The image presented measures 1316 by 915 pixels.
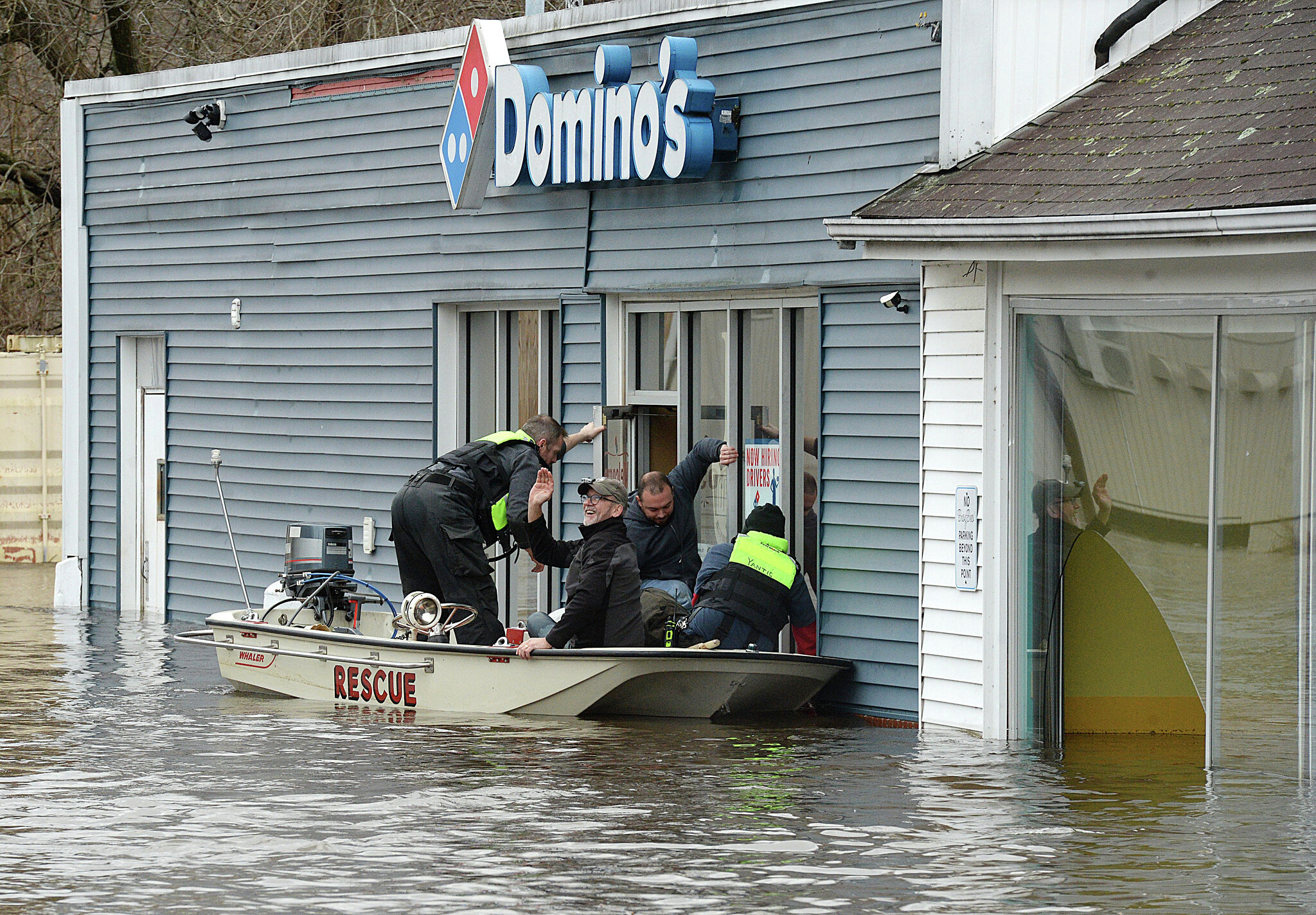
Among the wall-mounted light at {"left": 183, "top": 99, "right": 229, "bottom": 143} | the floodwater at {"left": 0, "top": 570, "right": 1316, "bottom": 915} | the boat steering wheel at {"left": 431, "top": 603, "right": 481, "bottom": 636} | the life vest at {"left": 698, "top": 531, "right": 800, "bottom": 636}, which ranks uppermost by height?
the wall-mounted light at {"left": 183, "top": 99, "right": 229, "bottom": 143}

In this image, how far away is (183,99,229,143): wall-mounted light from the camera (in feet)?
56.7

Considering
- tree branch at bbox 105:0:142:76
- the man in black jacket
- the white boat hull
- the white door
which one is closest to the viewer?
the white boat hull

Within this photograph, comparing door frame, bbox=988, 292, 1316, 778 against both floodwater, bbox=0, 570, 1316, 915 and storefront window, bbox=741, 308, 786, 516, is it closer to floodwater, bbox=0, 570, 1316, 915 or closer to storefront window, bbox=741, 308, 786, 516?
floodwater, bbox=0, 570, 1316, 915

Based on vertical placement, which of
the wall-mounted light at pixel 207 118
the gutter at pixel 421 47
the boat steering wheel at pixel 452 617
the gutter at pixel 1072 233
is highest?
the gutter at pixel 421 47

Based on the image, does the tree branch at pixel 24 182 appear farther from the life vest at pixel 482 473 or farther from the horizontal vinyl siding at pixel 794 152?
the life vest at pixel 482 473

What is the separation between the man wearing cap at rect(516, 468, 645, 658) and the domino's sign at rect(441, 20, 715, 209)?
239cm

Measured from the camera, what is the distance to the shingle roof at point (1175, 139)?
9680 millimetres

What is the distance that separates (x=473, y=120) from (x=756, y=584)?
4514 mm

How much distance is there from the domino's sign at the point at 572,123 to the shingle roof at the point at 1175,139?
6.39 ft

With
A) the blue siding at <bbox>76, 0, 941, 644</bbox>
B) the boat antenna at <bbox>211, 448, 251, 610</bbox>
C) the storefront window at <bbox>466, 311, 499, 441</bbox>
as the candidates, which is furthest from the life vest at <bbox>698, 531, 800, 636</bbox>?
the boat antenna at <bbox>211, 448, 251, 610</bbox>

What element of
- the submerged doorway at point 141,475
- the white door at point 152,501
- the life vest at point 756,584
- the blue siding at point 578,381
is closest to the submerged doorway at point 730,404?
the blue siding at point 578,381

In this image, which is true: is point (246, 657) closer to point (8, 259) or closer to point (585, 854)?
point (585, 854)

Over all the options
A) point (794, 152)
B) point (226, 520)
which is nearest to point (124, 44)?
point (226, 520)

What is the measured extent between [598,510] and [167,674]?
14.0ft
